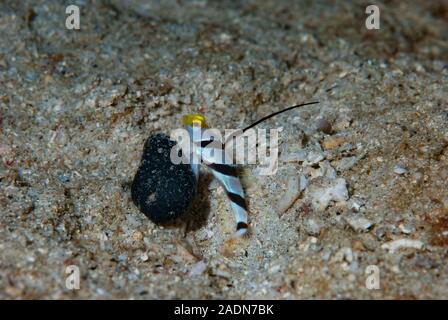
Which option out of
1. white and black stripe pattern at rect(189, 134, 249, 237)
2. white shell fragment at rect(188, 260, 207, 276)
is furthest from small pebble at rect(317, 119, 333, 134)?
white shell fragment at rect(188, 260, 207, 276)

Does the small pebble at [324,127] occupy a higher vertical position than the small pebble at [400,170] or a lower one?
higher

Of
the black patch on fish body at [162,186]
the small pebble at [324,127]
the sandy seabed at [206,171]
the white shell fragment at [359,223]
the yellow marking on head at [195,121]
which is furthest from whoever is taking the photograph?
the small pebble at [324,127]

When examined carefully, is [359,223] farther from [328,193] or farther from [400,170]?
[400,170]

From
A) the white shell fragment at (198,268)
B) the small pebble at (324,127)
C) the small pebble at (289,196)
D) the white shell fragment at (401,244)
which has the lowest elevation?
the white shell fragment at (198,268)

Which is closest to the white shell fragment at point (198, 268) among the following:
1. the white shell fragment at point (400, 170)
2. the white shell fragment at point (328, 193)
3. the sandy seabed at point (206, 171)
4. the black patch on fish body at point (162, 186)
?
the sandy seabed at point (206, 171)

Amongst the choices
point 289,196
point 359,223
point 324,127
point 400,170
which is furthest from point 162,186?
point 400,170

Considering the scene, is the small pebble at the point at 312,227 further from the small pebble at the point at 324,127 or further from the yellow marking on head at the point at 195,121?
the yellow marking on head at the point at 195,121
